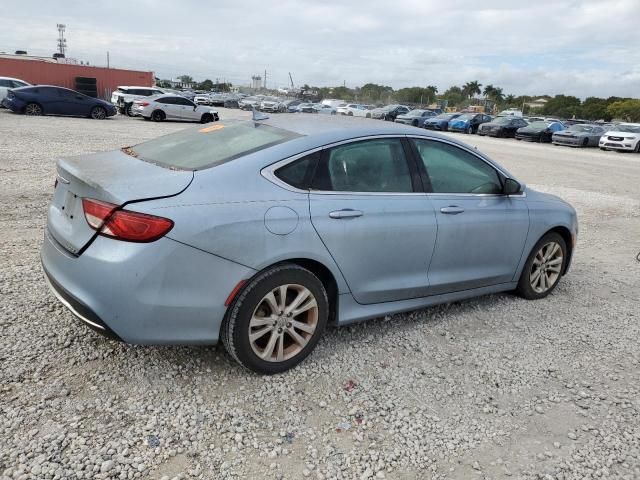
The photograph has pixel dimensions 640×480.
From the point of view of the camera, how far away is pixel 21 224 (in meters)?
5.94

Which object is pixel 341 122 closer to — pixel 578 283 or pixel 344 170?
pixel 344 170

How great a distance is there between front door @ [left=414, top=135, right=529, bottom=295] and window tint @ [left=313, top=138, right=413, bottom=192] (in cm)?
23

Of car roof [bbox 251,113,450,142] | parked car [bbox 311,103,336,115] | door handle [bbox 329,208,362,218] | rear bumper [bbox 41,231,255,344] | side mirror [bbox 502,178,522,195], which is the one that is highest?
car roof [bbox 251,113,450,142]

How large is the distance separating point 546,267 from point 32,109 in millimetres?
23322

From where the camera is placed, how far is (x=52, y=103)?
74.5ft

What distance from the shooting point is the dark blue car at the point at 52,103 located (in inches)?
867

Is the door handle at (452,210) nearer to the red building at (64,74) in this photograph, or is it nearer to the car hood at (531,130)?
the car hood at (531,130)

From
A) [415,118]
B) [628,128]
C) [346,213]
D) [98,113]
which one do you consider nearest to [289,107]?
[415,118]

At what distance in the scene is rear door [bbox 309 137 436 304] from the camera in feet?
11.0

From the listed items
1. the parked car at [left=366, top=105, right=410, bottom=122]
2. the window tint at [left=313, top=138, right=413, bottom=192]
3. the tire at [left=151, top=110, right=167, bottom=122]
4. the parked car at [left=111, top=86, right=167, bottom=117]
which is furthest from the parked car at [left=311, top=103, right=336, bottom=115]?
the window tint at [left=313, top=138, right=413, bottom=192]

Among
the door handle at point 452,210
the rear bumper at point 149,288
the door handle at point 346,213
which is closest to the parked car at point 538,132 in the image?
the door handle at point 452,210

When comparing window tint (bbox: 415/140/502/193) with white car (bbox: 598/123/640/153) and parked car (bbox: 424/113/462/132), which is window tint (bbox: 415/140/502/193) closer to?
white car (bbox: 598/123/640/153)

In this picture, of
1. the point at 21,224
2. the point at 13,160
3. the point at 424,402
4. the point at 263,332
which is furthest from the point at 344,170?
the point at 13,160

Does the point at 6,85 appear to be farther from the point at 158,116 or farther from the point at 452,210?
the point at 452,210
